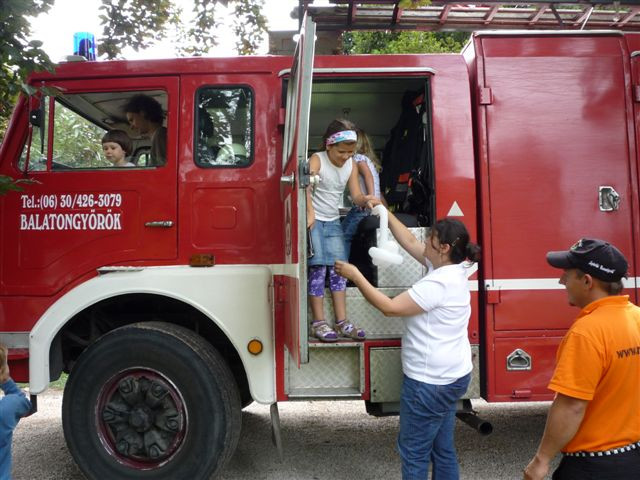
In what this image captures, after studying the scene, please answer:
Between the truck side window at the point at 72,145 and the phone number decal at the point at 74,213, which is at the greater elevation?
the truck side window at the point at 72,145

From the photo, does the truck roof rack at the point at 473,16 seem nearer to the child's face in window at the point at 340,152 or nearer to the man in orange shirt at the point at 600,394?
the child's face in window at the point at 340,152

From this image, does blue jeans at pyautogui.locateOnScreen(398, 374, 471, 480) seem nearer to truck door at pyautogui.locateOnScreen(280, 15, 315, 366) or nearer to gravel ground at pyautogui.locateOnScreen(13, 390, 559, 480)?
truck door at pyautogui.locateOnScreen(280, 15, 315, 366)

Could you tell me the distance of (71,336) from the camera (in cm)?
392

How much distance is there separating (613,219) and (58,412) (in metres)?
5.37

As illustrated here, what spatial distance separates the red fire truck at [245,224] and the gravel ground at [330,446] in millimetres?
743

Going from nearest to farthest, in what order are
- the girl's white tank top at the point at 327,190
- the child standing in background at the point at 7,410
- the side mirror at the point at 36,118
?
1. the child standing in background at the point at 7,410
2. the side mirror at the point at 36,118
3. the girl's white tank top at the point at 327,190

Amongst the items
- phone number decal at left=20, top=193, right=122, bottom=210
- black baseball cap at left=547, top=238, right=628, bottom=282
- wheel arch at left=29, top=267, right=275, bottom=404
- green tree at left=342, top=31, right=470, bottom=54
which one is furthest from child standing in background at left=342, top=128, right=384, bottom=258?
green tree at left=342, top=31, right=470, bottom=54

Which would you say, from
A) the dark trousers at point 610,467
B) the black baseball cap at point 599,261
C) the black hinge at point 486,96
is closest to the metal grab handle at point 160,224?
the black hinge at point 486,96

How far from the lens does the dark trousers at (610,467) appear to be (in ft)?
7.05

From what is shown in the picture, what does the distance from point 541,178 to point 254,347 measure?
6.82 ft

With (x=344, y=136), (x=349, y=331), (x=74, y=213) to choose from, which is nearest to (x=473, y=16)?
(x=344, y=136)

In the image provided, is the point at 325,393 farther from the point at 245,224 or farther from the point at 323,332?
the point at 245,224

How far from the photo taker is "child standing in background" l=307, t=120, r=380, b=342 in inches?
146

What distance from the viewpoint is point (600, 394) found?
2195mm
